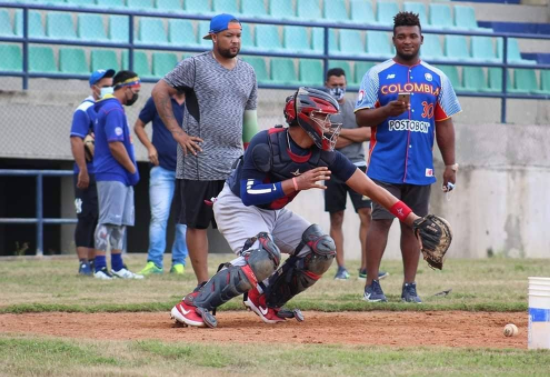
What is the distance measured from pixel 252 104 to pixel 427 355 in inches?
151

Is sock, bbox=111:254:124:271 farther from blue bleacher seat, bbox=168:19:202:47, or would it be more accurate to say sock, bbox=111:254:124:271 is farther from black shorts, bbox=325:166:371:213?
blue bleacher seat, bbox=168:19:202:47

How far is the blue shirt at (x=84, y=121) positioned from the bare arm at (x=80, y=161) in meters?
0.07

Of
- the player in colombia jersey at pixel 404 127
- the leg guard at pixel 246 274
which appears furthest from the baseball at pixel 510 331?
the player in colombia jersey at pixel 404 127

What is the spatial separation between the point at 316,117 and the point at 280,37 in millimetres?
11797

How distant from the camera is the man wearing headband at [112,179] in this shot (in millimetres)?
12055

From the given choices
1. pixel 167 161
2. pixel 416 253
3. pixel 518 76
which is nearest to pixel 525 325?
pixel 416 253

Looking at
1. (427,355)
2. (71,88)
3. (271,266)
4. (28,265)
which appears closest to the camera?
(427,355)

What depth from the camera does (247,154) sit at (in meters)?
7.59

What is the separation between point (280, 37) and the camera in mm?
19031

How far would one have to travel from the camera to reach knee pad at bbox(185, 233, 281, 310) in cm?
745

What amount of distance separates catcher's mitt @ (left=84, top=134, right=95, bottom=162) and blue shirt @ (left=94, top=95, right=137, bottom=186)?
43 centimetres

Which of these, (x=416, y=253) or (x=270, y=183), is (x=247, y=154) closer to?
(x=270, y=183)

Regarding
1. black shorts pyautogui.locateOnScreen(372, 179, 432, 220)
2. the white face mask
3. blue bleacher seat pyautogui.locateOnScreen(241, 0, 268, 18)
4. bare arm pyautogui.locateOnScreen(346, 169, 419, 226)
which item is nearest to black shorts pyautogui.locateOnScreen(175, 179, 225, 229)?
black shorts pyautogui.locateOnScreen(372, 179, 432, 220)

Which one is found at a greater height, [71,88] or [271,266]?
[71,88]
